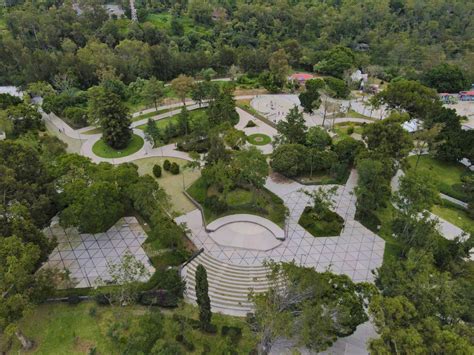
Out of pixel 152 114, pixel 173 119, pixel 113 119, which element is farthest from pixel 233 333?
pixel 152 114

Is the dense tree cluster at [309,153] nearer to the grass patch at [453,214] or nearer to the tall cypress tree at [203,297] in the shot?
the grass patch at [453,214]

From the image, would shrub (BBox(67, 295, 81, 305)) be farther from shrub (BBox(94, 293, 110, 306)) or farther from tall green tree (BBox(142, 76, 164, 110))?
tall green tree (BBox(142, 76, 164, 110))

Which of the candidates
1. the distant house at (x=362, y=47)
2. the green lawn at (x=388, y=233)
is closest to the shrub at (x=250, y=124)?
the green lawn at (x=388, y=233)

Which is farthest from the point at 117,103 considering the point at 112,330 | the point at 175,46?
the point at 175,46

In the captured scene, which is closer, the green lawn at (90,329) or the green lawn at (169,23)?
the green lawn at (90,329)

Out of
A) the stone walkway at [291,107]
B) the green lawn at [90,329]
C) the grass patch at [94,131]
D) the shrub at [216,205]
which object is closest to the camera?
the green lawn at [90,329]

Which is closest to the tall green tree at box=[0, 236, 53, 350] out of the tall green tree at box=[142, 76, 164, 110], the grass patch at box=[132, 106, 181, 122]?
the grass patch at box=[132, 106, 181, 122]

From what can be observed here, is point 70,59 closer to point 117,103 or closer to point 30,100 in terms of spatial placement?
point 30,100

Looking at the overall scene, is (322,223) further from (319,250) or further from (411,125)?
(411,125)
